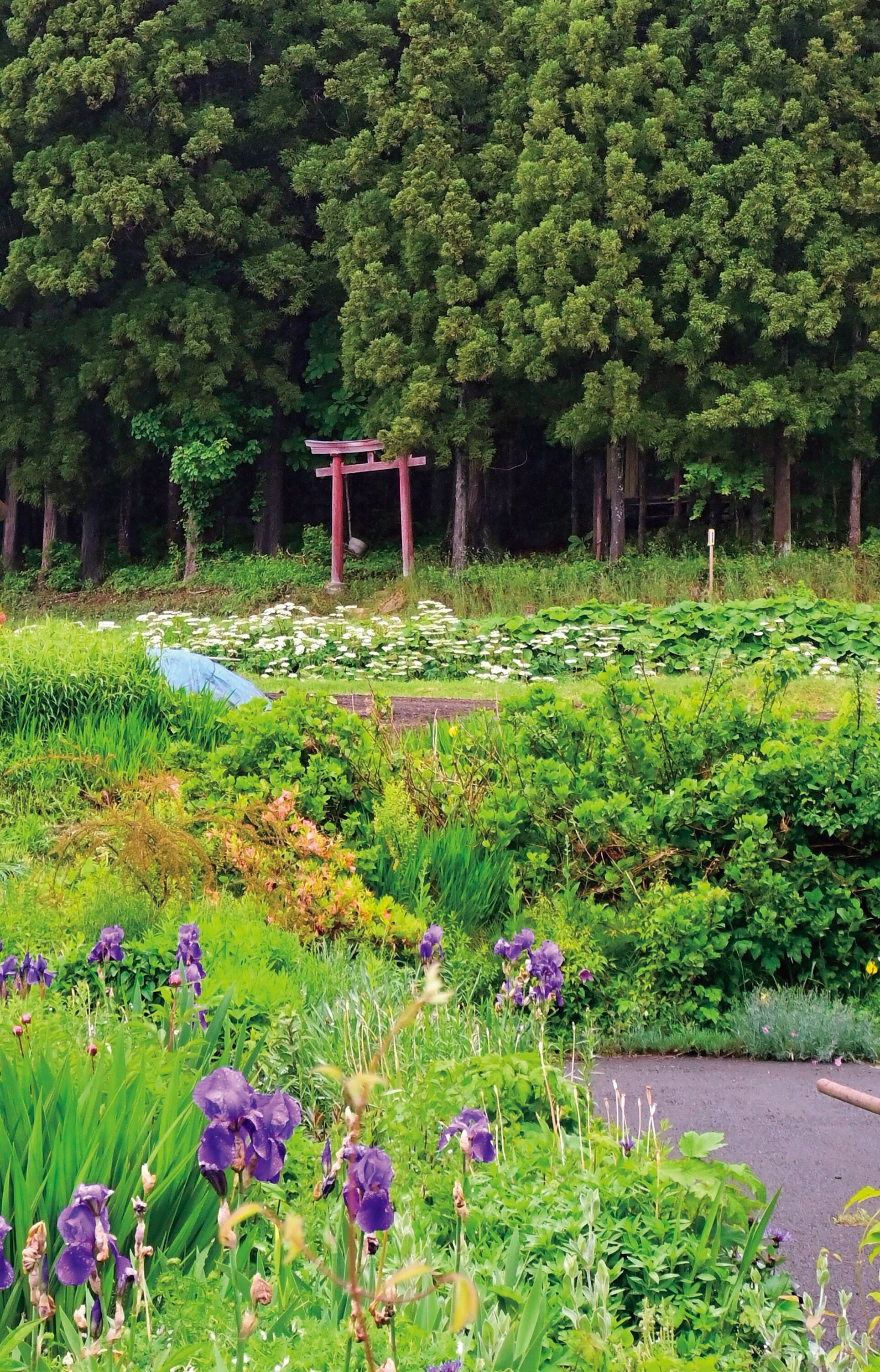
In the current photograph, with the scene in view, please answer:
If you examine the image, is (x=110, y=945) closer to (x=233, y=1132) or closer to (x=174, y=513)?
(x=233, y=1132)

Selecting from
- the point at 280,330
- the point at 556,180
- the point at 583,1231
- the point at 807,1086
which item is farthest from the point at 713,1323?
the point at 280,330

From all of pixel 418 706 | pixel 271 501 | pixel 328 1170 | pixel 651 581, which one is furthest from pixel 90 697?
pixel 271 501

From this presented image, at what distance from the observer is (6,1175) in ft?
6.20

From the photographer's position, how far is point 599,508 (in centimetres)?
2248

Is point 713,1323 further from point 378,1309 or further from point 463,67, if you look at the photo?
point 463,67

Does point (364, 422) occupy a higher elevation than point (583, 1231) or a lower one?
higher

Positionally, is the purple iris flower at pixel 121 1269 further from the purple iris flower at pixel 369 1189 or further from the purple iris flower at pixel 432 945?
the purple iris flower at pixel 432 945

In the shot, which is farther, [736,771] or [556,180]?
[556,180]

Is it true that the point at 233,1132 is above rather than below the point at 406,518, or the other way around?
below

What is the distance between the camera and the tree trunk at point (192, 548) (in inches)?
971

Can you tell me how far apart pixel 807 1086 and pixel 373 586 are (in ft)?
60.4

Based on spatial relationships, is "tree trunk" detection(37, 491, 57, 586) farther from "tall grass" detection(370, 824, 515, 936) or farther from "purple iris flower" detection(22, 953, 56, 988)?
"purple iris flower" detection(22, 953, 56, 988)

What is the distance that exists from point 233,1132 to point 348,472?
19.9 m

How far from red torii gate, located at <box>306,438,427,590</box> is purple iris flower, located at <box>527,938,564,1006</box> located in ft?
57.0
